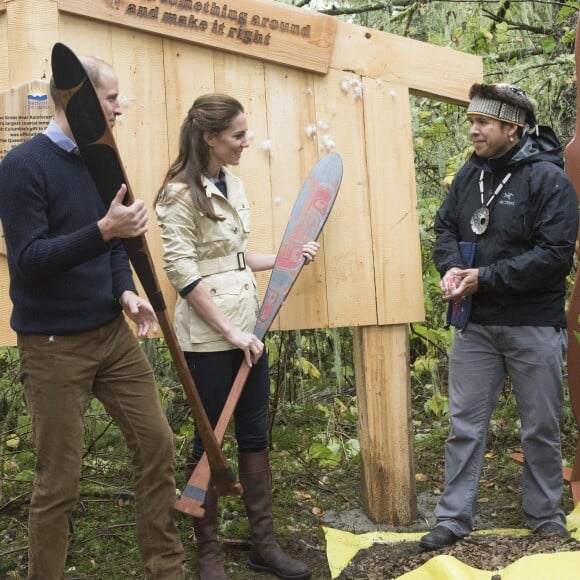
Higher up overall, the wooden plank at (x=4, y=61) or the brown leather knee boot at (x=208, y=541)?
the wooden plank at (x=4, y=61)

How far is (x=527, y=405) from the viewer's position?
344cm

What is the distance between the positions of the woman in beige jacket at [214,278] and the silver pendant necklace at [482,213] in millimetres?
983

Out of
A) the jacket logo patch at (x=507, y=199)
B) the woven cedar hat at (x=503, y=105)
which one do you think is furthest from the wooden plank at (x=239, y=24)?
the jacket logo patch at (x=507, y=199)

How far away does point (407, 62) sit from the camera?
12.2ft

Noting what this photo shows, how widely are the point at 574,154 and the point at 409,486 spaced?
1722mm

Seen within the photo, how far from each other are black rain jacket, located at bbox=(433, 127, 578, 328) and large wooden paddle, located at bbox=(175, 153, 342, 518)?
1.86 ft

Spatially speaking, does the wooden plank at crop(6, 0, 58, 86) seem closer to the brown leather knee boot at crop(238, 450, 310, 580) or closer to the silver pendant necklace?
the brown leather knee boot at crop(238, 450, 310, 580)

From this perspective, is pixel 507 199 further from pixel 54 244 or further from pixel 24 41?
pixel 24 41

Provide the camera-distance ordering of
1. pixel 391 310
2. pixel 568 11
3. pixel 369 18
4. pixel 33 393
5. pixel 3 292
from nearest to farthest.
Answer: pixel 33 393 → pixel 3 292 → pixel 391 310 → pixel 568 11 → pixel 369 18

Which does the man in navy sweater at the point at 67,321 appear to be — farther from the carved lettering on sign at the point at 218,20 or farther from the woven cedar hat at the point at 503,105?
the woven cedar hat at the point at 503,105

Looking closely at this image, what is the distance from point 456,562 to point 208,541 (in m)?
0.96

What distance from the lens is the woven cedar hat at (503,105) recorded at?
3400mm

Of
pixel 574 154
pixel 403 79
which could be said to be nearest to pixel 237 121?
pixel 403 79

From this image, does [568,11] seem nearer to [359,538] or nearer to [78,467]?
[359,538]
